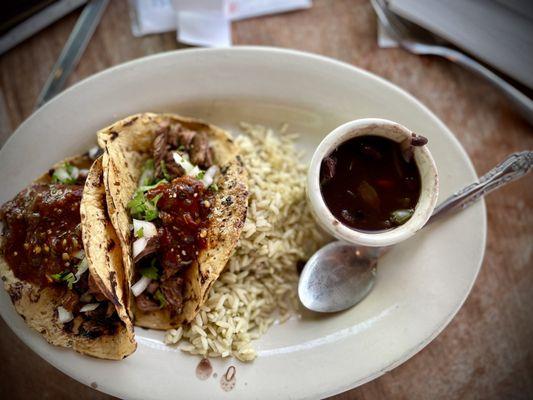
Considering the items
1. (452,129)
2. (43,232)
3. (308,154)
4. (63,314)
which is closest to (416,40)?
(452,129)

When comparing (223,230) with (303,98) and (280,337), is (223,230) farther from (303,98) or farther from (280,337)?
(303,98)

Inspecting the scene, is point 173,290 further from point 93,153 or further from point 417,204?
point 417,204

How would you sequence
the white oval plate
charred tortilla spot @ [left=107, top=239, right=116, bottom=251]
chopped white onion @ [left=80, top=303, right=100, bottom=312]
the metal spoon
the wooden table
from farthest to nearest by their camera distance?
the wooden table, the metal spoon, the white oval plate, chopped white onion @ [left=80, top=303, right=100, bottom=312], charred tortilla spot @ [left=107, top=239, right=116, bottom=251]

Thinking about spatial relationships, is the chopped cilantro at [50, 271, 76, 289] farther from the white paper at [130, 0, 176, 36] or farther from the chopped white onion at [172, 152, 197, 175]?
the white paper at [130, 0, 176, 36]

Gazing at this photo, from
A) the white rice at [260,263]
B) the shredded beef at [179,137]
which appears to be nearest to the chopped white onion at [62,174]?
the shredded beef at [179,137]

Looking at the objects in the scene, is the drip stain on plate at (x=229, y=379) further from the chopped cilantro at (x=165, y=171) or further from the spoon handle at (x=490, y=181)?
the spoon handle at (x=490, y=181)

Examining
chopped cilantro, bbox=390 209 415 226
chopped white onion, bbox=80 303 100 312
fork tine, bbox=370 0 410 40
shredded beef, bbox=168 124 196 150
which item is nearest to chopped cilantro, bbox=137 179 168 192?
shredded beef, bbox=168 124 196 150
